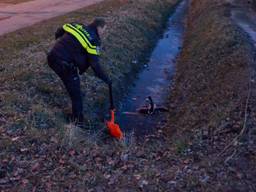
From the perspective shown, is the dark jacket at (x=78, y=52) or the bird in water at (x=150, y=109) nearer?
the dark jacket at (x=78, y=52)

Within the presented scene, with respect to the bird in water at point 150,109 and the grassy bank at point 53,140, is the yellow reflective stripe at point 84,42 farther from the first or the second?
the bird in water at point 150,109

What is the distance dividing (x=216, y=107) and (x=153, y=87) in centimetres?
559

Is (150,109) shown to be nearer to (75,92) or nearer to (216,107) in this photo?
(216,107)

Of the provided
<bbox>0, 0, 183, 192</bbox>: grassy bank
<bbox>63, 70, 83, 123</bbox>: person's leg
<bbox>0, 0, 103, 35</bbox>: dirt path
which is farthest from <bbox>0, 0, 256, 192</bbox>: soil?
<bbox>0, 0, 103, 35</bbox>: dirt path

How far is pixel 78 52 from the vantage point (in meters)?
10.7

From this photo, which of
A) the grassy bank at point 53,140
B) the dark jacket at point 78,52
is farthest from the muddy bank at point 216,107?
the dark jacket at point 78,52

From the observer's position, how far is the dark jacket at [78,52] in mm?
10570

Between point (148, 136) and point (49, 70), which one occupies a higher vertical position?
point (49, 70)

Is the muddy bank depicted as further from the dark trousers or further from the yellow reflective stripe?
the yellow reflective stripe

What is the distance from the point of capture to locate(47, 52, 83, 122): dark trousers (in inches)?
428

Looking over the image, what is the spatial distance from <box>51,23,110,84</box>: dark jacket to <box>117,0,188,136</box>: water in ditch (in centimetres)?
321

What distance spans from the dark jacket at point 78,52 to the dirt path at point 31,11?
10.7m

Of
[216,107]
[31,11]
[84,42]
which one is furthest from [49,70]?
[31,11]

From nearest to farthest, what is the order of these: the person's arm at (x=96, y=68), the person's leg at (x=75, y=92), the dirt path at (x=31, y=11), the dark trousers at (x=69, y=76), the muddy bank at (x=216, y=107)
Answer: the muddy bank at (x=216, y=107), the person's arm at (x=96, y=68), the dark trousers at (x=69, y=76), the person's leg at (x=75, y=92), the dirt path at (x=31, y=11)
